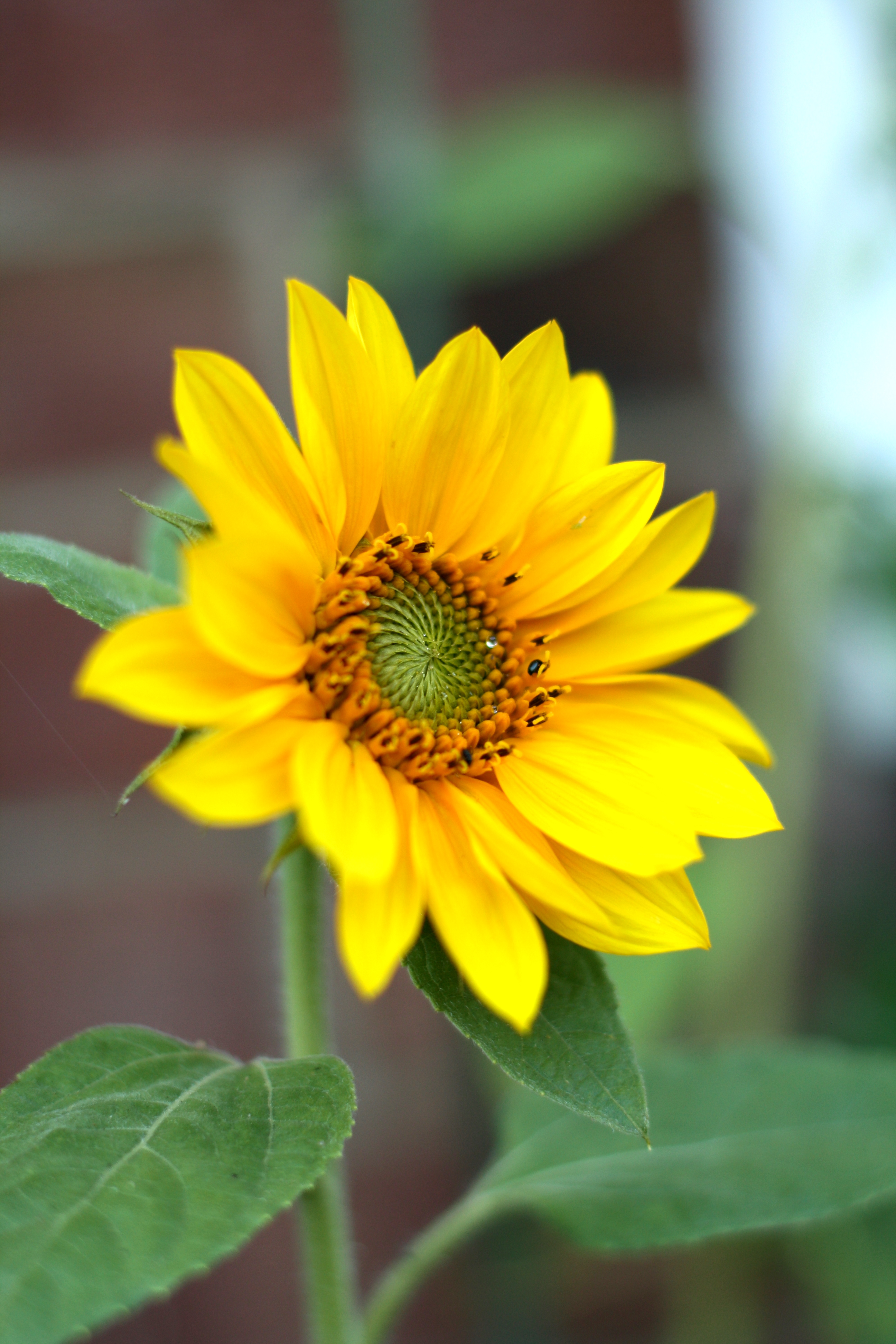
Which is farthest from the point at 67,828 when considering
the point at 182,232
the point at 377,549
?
the point at 377,549

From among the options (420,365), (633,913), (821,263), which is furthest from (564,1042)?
(821,263)

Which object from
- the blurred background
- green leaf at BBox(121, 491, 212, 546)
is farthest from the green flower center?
the blurred background

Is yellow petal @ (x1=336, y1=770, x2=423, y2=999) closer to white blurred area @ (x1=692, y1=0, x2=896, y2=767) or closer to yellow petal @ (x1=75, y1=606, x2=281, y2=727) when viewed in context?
yellow petal @ (x1=75, y1=606, x2=281, y2=727)

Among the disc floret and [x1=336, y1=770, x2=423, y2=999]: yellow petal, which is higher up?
the disc floret

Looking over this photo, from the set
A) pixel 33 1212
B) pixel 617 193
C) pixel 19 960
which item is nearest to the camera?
pixel 33 1212

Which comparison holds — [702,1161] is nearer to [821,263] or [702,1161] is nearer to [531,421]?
[531,421]

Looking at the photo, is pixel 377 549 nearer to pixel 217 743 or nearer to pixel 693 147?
pixel 217 743
